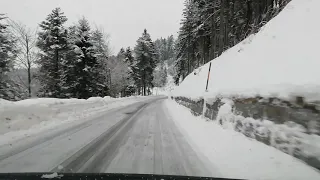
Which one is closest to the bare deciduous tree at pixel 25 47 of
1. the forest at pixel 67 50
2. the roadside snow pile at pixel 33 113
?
the forest at pixel 67 50

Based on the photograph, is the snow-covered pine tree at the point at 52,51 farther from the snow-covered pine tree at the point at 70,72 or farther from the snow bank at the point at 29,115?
the snow bank at the point at 29,115

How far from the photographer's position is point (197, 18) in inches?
1436

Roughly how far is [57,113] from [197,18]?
1142 inches

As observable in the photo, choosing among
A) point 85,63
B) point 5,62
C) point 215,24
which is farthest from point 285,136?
point 85,63

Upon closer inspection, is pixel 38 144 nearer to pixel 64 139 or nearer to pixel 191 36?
pixel 64 139

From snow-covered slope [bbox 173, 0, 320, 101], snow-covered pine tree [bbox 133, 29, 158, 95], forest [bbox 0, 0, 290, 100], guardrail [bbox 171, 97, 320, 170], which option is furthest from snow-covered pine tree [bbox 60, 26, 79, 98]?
snow-covered pine tree [bbox 133, 29, 158, 95]

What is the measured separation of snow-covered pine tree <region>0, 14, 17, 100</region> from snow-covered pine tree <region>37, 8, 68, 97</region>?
664 centimetres

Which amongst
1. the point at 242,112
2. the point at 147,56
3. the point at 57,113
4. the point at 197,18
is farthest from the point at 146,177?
the point at 147,56

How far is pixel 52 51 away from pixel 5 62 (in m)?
9.59

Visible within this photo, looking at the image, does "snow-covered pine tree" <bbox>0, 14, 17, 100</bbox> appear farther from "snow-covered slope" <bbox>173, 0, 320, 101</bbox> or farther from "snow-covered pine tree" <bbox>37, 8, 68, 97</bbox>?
"snow-covered slope" <bbox>173, 0, 320, 101</bbox>

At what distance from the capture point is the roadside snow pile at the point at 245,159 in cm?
368

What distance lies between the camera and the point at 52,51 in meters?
32.0

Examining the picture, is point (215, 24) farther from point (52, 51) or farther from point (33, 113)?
point (33, 113)

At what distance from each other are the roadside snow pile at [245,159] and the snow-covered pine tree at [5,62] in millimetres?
21672
